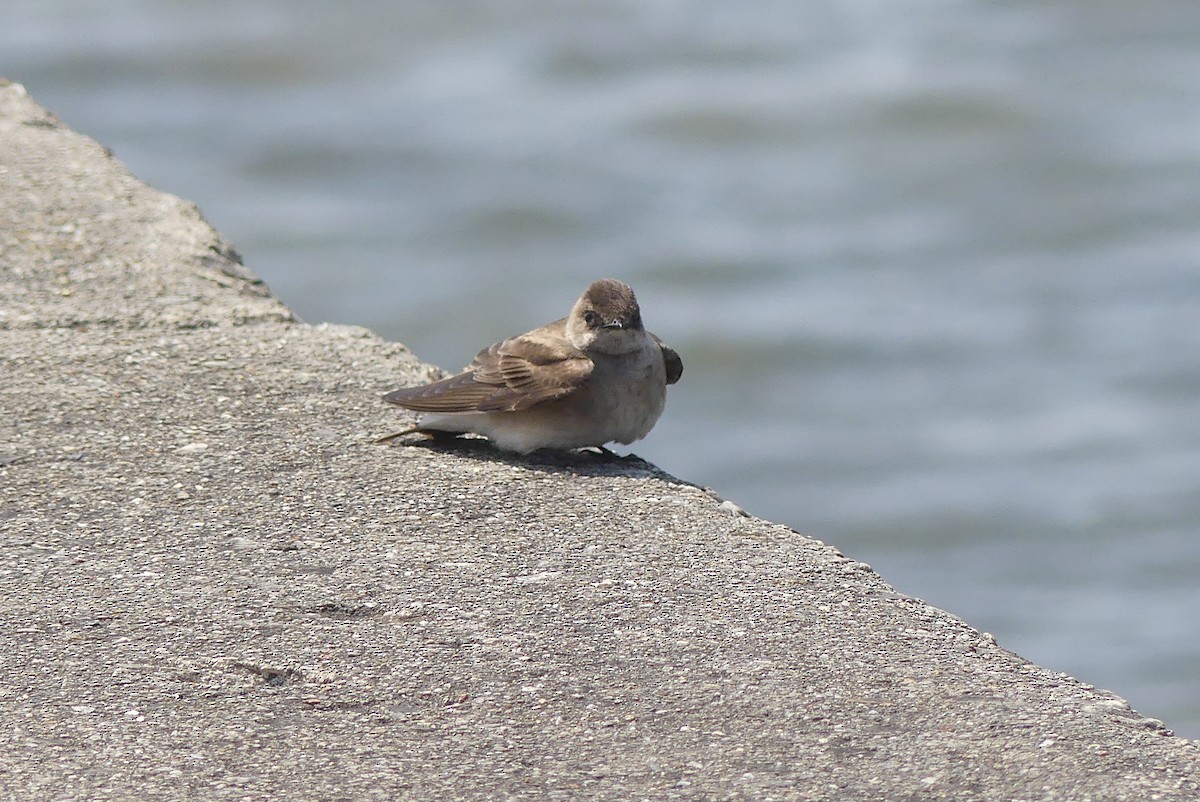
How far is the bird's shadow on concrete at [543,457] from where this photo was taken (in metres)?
4.90

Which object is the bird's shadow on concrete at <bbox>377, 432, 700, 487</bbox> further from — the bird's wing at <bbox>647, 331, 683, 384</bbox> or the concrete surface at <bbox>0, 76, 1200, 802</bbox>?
the bird's wing at <bbox>647, 331, 683, 384</bbox>

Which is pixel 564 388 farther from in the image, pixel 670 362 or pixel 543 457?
pixel 670 362

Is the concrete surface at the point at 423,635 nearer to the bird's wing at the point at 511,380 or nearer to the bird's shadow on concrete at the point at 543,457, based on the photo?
the bird's shadow on concrete at the point at 543,457

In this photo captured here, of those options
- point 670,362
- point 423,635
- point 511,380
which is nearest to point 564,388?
point 511,380

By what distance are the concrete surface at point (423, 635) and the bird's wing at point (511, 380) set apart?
14 cm

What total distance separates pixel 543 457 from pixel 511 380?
0.25m

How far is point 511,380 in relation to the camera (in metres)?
5.15

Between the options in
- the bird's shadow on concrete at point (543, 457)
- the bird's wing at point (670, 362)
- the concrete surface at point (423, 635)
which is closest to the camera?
the concrete surface at point (423, 635)

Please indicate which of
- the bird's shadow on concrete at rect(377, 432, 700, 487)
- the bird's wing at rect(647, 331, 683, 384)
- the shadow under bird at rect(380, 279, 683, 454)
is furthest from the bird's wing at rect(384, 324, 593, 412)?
the bird's wing at rect(647, 331, 683, 384)

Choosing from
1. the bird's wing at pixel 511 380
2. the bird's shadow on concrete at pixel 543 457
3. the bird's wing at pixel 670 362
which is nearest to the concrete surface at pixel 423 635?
the bird's shadow on concrete at pixel 543 457

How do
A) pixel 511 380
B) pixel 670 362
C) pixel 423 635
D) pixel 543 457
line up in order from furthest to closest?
1. pixel 670 362
2. pixel 511 380
3. pixel 543 457
4. pixel 423 635

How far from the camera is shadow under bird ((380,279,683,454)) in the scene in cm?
499

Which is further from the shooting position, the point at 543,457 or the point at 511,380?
the point at 511,380

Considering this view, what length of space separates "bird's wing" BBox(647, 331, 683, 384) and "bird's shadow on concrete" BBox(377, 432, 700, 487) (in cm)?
47
